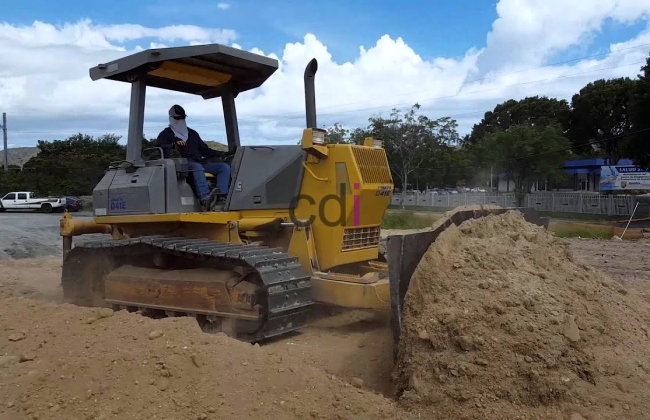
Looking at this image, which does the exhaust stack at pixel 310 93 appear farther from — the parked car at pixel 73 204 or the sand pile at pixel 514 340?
the parked car at pixel 73 204

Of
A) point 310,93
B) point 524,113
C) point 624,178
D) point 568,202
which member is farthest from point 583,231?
point 524,113

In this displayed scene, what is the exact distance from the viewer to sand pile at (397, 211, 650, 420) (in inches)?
146

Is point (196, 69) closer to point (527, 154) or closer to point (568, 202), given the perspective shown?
point (527, 154)

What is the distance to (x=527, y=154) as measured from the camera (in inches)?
1200

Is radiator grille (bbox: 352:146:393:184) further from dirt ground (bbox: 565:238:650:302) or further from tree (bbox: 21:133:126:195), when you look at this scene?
tree (bbox: 21:133:126:195)

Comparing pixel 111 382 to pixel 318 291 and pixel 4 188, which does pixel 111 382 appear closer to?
pixel 318 291

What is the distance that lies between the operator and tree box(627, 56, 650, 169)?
2325cm

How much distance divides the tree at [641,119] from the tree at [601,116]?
14878 millimetres

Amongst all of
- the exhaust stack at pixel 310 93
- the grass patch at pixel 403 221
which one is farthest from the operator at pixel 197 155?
the grass patch at pixel 403 221

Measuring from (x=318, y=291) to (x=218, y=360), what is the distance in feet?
5.78

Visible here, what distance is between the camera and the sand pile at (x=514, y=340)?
12.2 ft

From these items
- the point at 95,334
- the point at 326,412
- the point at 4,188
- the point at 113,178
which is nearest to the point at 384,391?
the point at 326,412

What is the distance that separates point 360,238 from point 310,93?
166 cm

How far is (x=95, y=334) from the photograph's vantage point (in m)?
5.10
